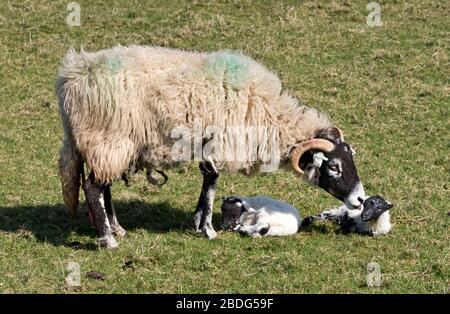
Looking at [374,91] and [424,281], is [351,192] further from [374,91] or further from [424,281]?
[374,91]

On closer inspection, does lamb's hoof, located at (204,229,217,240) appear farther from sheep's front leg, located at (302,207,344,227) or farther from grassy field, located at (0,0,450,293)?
sheep's front leg, located at (302,207,344,227)

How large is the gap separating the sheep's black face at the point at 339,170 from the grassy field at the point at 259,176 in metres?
0.42

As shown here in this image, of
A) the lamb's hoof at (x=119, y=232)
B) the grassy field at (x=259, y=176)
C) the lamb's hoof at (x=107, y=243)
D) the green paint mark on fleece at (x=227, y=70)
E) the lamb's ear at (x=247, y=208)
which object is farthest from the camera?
the lamb's ear at (x=247, y=208)

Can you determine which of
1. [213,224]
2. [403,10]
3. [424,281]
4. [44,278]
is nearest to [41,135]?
[213,224]

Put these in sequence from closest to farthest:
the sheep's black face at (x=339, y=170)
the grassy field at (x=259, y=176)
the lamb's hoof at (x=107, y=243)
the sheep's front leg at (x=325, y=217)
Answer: the grassy field at (x=259, y=176) → the lamb's hoof at (x=107, y=243) → the sheep's black face at (x=339, y=170) → the sheep's front leg at (x=325, y=217)

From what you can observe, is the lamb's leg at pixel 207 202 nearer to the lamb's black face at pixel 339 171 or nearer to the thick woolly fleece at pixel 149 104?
the thick woolly fleece at pixel 149 104

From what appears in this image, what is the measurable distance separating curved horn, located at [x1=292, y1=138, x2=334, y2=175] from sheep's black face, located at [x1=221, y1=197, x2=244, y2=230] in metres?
0.69

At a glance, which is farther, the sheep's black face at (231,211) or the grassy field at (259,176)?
the sheep's black face at (231,211)

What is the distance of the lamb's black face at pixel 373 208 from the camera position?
8.16m

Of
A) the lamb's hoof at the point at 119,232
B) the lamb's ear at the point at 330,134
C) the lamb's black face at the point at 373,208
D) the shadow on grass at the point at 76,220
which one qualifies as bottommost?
the shadow on grass at the point at 76,220

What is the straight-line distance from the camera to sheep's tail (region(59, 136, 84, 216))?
8.29 m

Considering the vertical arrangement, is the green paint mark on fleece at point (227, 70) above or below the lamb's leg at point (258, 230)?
above

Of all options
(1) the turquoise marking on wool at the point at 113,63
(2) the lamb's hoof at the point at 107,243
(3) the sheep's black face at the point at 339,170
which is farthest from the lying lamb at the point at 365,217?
(1) the turquoise marking on wool at the point at 113,63

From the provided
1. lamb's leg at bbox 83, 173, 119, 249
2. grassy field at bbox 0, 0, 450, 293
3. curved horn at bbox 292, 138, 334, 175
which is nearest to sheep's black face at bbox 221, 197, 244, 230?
grassy field at bbox 0, 0, 450, 293
